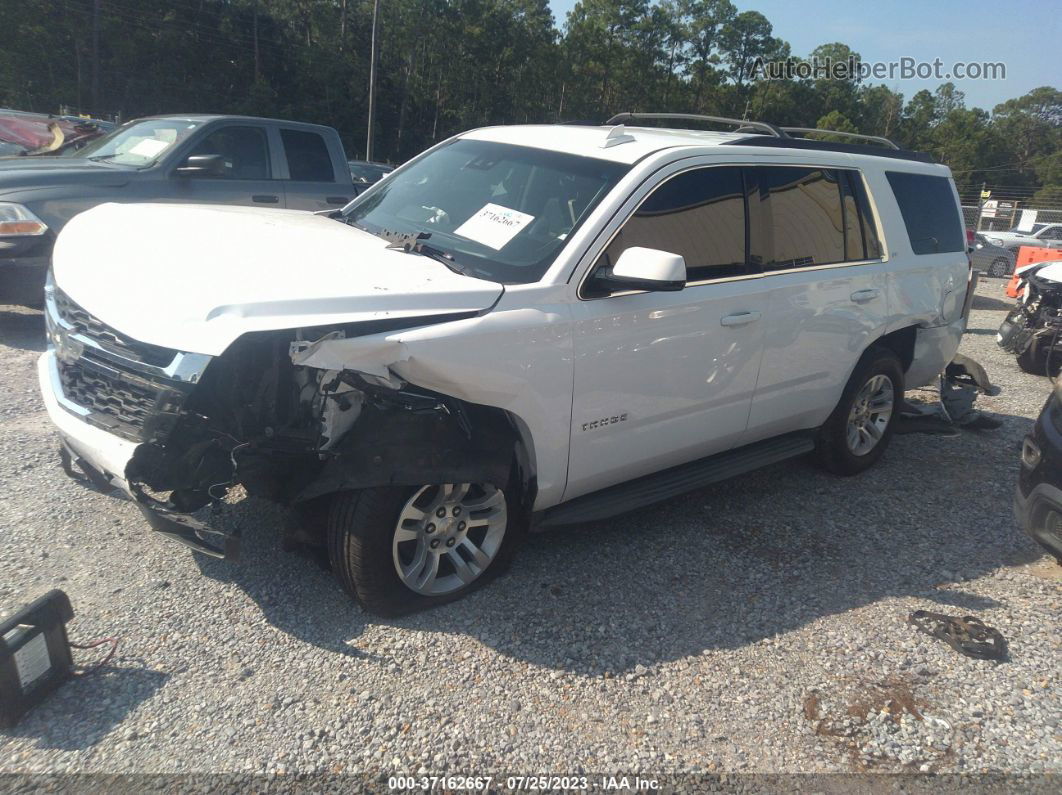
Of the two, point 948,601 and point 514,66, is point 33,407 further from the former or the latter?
point 514,66

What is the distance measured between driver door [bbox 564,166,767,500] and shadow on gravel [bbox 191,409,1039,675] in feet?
1.52

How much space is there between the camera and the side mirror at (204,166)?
659 cm

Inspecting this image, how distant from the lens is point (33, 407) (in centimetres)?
508

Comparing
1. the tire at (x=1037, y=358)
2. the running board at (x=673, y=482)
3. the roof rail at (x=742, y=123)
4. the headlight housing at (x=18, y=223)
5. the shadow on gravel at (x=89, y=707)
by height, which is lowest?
the shadow on gravel at (x=89, y=707)

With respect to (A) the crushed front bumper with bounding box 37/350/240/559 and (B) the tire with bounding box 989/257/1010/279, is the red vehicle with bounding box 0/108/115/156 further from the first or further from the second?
(B) the tire with bounding box 989/257/1010/279

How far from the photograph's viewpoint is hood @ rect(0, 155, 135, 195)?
21.0 ft

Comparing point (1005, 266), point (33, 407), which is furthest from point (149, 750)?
point (1005, 266)

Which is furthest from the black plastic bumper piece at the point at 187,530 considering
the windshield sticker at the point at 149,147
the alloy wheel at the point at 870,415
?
the windshield sticker at the point at 149,147

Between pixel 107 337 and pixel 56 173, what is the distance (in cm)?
457

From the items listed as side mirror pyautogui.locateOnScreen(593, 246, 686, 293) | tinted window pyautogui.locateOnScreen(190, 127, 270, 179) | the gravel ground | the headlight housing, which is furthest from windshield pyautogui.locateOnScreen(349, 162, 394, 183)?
side mirror pyautogui.locateOnScreen(593, 246, 686, 293)

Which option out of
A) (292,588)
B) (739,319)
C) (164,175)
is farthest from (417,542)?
(164,175)

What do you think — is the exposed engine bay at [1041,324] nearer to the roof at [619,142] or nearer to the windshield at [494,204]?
the roof at [619,142]

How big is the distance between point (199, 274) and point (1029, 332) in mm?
8946

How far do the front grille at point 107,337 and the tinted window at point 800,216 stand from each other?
2935 mm
